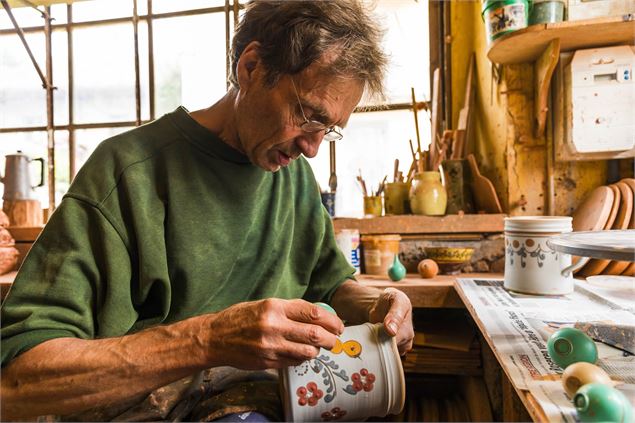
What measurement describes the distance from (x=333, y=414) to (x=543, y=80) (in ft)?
5.57

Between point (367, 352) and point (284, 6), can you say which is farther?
point (284, 6)

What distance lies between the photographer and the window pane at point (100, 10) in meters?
3.01

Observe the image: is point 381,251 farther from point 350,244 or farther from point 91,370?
point 91,370

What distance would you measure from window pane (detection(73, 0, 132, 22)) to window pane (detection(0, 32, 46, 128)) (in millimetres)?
326

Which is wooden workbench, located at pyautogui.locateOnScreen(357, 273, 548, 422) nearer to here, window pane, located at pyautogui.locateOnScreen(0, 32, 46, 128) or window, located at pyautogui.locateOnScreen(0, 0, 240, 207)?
window, located at pyautogui.locateOnScreen(0, 0, 240, 207)

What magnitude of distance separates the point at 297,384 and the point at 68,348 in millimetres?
433

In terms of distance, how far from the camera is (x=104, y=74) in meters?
3.07

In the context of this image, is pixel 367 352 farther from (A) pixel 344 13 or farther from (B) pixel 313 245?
(A) pixel 344 13

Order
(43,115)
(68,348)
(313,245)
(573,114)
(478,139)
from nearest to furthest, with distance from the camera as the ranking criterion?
(68,348) < (313,245) < (573,114) < (478,139) < (43,115)

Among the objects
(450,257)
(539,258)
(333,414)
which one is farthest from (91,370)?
(450,257)

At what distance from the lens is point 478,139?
252 cm

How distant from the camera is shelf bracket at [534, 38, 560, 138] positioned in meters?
1.82

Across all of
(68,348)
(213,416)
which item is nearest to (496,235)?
(213,416)

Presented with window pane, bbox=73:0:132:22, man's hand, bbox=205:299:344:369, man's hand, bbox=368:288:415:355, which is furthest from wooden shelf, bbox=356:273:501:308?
window pane, bbox=73:0:132:22
